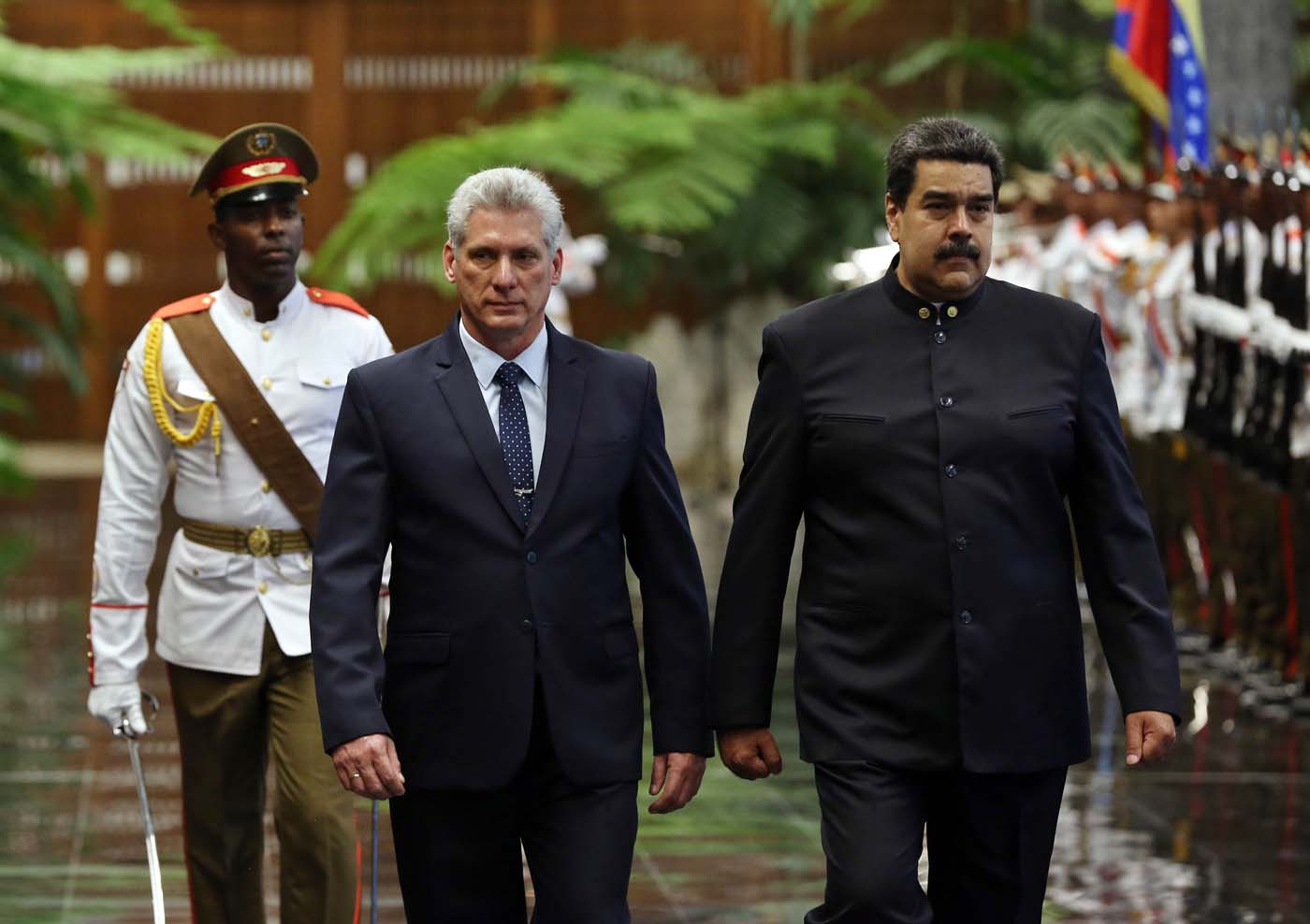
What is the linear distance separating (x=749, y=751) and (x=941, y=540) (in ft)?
1.48

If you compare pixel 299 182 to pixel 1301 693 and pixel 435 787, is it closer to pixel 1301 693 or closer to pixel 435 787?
pixel 435 787

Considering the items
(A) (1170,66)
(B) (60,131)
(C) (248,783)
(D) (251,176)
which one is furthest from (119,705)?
(B) (60,131)

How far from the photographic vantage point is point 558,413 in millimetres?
4023

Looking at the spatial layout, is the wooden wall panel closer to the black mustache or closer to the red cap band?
the red cap band

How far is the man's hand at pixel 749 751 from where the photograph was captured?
402 cm

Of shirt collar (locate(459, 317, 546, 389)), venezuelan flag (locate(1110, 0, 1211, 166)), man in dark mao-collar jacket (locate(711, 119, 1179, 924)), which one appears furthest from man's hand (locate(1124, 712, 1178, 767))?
venezuelan flag (locate(1110, 0, 1211, 166))

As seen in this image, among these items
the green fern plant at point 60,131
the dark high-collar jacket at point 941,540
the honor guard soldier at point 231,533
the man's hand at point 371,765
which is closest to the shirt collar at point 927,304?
the dark high-collar jacket at point 941,540

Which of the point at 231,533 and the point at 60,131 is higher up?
the point at 60,131

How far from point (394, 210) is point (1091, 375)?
10962mm

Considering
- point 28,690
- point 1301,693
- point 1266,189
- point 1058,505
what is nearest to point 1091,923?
point 1058,505

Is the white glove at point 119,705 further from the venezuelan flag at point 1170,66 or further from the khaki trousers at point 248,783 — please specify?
the venezuelan flag at point 1170,66

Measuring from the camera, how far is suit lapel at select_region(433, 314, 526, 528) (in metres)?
3.96

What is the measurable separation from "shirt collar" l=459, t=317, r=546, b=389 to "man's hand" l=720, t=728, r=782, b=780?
0.64 metres

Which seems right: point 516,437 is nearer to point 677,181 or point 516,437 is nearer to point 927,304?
point 927,304
